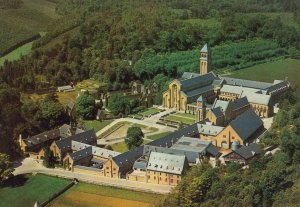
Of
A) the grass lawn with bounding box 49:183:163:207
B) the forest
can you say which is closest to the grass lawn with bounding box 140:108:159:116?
the forest

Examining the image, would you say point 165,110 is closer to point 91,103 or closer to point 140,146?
point 91,103

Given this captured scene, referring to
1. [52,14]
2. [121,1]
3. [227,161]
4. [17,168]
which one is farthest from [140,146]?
[121,1]

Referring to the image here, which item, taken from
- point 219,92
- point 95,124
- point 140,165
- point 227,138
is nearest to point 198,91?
point 219,92

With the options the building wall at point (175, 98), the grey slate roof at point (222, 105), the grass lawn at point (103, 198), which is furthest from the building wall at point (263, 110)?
the grass lawn at point (103, 198)

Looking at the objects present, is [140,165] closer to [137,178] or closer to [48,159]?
[137,178]

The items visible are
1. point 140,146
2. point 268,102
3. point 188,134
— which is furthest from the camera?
point 268,102

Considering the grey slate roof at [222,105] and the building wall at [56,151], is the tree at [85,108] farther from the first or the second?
the grey slate roof at [222,105]
